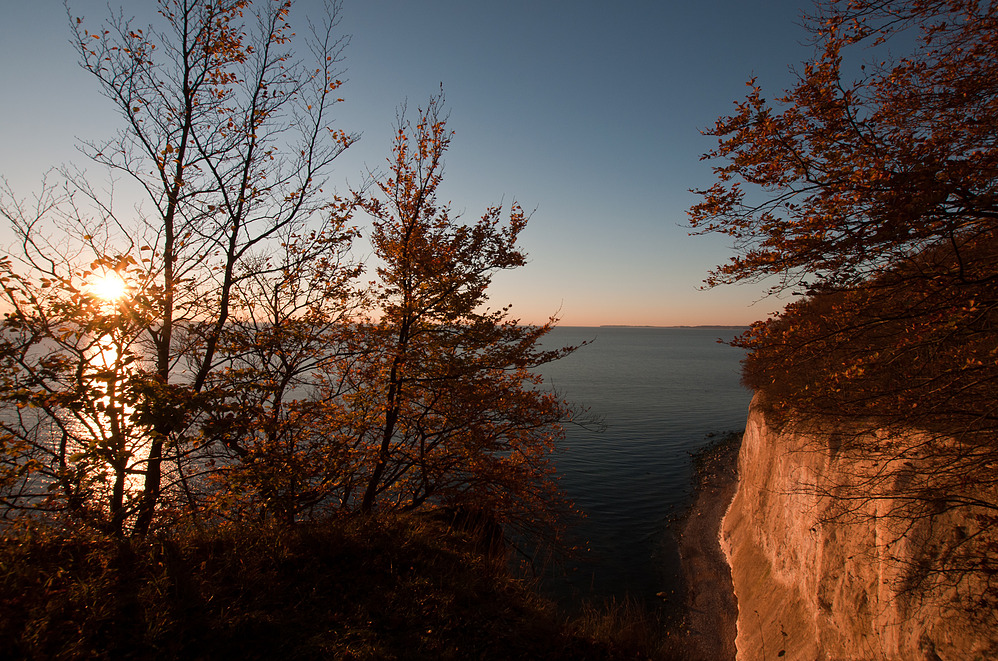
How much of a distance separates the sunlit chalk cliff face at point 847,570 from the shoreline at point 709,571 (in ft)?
2.08

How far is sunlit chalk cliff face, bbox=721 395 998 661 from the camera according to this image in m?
5.97

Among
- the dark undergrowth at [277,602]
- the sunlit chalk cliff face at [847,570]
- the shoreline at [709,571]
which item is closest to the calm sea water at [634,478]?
the shoreline at [709,571]

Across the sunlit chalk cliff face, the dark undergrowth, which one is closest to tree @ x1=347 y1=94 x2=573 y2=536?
the dark undergrowth

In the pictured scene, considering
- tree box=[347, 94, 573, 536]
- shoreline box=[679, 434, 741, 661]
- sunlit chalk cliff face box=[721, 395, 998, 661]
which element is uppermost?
tree box=[347, 94, 573, 536]

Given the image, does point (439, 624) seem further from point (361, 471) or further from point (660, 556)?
point (660, 556)

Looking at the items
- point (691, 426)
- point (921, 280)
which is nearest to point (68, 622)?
point (921, 280)

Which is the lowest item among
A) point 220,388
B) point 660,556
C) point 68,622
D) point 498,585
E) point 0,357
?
point 660,556

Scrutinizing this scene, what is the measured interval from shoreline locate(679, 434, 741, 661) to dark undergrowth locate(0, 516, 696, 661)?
6644 millimetres

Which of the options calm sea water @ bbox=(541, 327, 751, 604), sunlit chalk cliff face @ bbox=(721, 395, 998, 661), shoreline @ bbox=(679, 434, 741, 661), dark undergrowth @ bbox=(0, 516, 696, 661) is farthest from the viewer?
calm sea water @ bbox=(541, 327, 751, 604)

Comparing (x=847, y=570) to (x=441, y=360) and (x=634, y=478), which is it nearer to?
(x=441, y=360)

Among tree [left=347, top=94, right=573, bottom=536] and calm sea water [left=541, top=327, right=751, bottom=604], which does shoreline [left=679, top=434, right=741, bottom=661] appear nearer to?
calm sea water [left=541, top=327, right=751, bottom=604]

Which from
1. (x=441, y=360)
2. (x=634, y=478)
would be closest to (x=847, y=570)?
(x=441, y=360)

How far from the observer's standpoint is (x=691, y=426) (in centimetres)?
3897

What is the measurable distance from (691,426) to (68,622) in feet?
134
